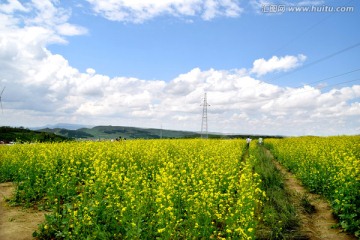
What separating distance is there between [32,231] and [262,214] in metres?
6.12

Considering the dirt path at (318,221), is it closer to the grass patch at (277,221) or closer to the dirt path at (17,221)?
the grass patch at (277,221)

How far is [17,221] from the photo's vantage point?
9352mm

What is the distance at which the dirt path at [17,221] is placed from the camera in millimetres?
8242

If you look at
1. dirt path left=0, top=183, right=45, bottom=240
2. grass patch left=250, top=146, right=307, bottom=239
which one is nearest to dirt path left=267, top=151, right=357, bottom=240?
grass patch left=250, top=146, right=307, bottom=239

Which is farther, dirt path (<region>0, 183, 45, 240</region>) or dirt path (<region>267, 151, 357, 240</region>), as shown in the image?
dirt path (<region>267, 151, 357, 240</region>)

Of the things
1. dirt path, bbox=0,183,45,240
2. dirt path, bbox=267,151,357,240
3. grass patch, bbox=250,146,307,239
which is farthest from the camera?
dirt path, bbox=267,151,357,240

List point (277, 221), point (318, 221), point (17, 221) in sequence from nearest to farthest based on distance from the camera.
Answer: point (277, 221), point (17, 221), point (318, 221)

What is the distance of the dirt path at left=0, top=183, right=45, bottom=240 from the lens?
324 inches

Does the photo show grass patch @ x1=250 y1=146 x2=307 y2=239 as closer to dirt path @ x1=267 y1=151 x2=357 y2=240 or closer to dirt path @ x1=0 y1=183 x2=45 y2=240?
dirt path @ x1=267 y1=151 x2=357 y2=240

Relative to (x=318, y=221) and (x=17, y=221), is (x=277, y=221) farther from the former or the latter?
(x=17, y=221)

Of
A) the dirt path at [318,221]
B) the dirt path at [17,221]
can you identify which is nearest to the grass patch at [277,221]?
the dirt path at [318,221]

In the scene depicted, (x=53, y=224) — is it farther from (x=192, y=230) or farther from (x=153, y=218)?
(x=192, y=230)

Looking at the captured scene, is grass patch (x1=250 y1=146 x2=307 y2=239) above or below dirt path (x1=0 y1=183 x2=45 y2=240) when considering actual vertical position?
above

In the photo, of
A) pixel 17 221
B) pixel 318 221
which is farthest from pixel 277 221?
pixel 17 221
